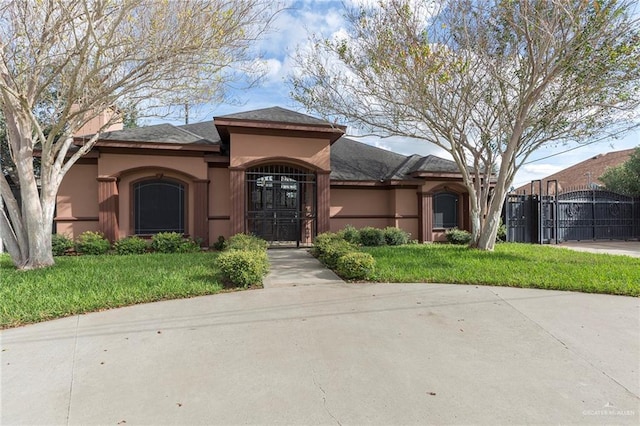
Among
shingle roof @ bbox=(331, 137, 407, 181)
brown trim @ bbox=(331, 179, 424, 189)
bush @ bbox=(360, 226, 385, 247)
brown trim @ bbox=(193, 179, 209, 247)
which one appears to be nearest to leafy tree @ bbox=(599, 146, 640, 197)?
shingle roof @ bbox=(331, 137, 407, 181)

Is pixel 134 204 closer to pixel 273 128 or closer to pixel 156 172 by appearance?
pixel 156 172

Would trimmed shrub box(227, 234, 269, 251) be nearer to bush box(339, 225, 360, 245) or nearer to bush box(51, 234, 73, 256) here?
bush box(339, 225, 360, 245)

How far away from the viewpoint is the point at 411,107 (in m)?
10.2

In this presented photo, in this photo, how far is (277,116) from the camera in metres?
12.1

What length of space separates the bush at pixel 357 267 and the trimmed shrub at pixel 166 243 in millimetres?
6108

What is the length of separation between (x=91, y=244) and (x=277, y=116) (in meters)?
7.28

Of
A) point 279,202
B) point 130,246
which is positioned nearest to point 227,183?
point 279,202

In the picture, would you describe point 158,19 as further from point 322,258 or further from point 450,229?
point 450,229

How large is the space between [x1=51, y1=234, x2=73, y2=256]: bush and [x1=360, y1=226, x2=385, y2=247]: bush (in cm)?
955

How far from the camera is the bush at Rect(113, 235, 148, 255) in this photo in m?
10.2

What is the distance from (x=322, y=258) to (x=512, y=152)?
6.81m

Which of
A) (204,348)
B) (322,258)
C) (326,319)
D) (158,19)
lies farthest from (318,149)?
(204,348)

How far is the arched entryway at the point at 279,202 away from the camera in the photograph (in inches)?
481

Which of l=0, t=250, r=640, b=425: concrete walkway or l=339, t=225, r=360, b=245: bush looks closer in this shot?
l=0, t=250, r=640, b=425: concrete walkway
